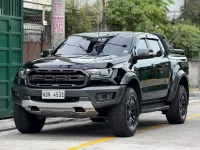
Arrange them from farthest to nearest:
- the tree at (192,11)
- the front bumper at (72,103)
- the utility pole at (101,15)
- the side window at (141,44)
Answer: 1. the tree at (192,11)
2. the utility pole at (101,15)
3. the side window at (141,44)
4. the front bumper at (72,103)

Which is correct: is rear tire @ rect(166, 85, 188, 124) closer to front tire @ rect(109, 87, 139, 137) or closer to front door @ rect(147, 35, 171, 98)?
front door @ rect(147, 35, 171, 98)

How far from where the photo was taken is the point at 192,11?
33000mm

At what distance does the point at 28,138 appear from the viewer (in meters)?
10.5

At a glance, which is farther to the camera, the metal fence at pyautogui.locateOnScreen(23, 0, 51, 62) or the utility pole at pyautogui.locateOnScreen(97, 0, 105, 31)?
the utility pole at pyautogui.locateOnScreen(97, 0, 105, 31)

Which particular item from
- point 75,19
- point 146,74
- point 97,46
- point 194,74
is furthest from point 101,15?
point 146,74

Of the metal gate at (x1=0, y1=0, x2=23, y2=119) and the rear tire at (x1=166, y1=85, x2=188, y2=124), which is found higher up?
the metal gate at (x1=0, y1=0, x2=23, y2=119)

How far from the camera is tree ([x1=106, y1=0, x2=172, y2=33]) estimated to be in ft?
74.5

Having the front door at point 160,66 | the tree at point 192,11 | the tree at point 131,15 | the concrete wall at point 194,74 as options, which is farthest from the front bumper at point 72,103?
the tree at point 192,11

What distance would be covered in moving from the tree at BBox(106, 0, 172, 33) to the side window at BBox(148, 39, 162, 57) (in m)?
9.85

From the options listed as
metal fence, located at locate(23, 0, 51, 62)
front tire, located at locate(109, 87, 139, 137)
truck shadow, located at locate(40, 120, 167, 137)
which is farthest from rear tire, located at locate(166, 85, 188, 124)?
metal fence, located at locate(23, 0, 51, 62)

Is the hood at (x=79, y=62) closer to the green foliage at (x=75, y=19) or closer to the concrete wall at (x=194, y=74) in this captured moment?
the green foliage at (x=75, y=19)

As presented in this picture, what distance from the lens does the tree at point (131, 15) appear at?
22.7 meters

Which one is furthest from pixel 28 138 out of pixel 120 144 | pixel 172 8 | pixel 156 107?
pixel 172 8

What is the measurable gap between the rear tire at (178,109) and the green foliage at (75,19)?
6196mm
